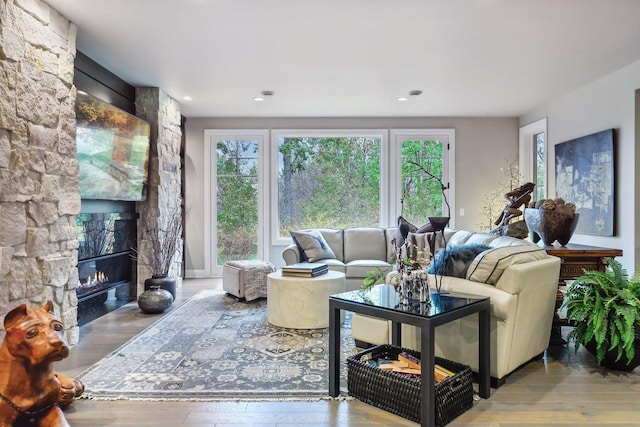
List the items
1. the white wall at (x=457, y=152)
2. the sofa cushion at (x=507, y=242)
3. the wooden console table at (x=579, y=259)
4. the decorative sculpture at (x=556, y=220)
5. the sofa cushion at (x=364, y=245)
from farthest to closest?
1. the white wall at (x=457, y=152)
2. the sofa cushion at (x=364, y=245)
3. the decorative sculpture at (x=556, y=220)
4. the wooden console table at (x=579, y=259)
5. the sofa cushion at (x=507, y=242)

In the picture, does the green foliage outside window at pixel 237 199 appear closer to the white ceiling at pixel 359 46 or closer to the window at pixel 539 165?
the white ceiling at pixel 359 46

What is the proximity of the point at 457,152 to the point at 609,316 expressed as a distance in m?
4.30

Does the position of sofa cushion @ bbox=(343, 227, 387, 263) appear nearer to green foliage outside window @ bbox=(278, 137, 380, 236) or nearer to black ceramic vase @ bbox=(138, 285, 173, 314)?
green foliage outside window @ bbox=(278, 137, 380, 236)

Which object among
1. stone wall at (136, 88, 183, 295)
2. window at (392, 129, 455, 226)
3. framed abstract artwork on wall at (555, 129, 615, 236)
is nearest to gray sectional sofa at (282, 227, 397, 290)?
window at (392, 129, 455, 226)

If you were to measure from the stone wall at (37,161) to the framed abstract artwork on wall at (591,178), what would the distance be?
17.3 feet

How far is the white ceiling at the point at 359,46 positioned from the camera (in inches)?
120

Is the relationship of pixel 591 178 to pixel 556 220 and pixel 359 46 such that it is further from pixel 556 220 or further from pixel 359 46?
pixel 359 46

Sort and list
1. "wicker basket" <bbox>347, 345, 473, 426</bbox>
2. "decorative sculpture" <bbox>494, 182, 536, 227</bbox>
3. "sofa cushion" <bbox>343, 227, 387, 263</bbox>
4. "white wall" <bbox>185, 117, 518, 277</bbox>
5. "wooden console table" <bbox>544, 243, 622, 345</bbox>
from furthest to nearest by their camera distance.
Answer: "white wall" <bbox>185, 117, 518, 277</bbox>, "sofa cushion" <bbox>343, 227, 387, 263</bbox>, "decorative sculpture" <bbox>494, 182, 536, 227</bbox>, "wooden console table" <bbox>544, 243, 622, 345</bbox>, "wicker basket" <bbox>347, 345, 473, 426</bbox>

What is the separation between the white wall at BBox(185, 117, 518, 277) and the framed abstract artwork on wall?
1.29 meters

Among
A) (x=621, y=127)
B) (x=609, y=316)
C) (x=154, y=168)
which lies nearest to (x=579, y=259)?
(x=609, y=316)

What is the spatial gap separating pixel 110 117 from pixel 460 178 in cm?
508

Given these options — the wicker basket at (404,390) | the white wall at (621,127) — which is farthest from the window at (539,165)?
the wicker basket at (404,390)

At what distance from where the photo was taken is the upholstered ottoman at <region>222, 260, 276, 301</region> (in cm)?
482

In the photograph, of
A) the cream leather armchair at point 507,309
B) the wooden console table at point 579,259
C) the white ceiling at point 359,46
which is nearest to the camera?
the cream leather armchair at point 507,309
